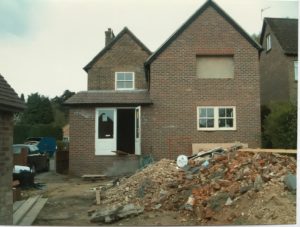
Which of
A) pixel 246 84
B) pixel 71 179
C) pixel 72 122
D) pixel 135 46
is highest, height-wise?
pixel 135 46

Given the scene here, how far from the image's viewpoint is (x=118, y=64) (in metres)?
26.8

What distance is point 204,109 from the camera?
19.8 meters

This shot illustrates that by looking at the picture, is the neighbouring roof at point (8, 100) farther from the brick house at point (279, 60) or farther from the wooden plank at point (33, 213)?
the brick house at point (279, 60)

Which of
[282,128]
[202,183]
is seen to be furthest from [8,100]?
[282,128]

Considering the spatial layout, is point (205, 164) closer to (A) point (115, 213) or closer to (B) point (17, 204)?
(A) point (115, 213)

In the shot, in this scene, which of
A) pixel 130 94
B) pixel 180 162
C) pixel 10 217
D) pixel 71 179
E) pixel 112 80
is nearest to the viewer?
pixel 10 217

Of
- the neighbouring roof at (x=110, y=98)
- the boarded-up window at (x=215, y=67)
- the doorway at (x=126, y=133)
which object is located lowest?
the doorway at (x=126, y=133)

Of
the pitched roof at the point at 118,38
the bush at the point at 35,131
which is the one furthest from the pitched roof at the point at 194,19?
the bush at the point at 35,131

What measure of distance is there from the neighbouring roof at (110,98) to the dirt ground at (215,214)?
19.9 feet

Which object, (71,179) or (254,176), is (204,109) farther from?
(254,176)

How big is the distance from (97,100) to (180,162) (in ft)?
20.5

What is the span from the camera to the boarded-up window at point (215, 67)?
791 inches

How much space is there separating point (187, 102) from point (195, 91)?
579 mm

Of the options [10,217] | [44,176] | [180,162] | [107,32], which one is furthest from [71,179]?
[107,32]
